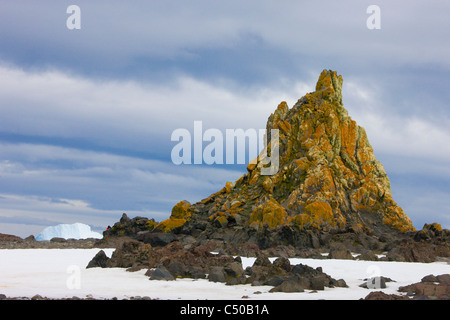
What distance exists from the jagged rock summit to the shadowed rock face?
0.08 m

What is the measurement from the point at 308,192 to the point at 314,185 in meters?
0.90

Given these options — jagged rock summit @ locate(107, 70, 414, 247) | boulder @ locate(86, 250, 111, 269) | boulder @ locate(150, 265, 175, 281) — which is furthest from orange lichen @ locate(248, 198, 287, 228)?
boulder @ locate(150, 265, 175, 281)

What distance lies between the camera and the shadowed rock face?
1502 inches

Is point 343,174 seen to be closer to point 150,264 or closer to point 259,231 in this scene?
point 259,231


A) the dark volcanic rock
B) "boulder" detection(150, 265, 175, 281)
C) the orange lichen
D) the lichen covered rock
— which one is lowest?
the dark volcanic rock

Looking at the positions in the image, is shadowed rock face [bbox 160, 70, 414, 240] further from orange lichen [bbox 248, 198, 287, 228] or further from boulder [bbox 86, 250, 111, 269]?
boulder [bbox 86, 250, 111, 269]

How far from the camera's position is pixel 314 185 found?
39906 millimetres

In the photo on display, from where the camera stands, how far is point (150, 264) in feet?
60.0

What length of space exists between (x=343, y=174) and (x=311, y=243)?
1201 cm

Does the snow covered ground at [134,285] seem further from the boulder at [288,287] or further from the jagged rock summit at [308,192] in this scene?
the jagged rock summit at [308,192]

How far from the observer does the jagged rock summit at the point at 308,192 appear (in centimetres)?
3706

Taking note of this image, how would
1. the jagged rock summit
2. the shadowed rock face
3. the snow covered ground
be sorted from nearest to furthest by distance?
the snow covered ground < the jagged rock summit < the shadowed rock face
